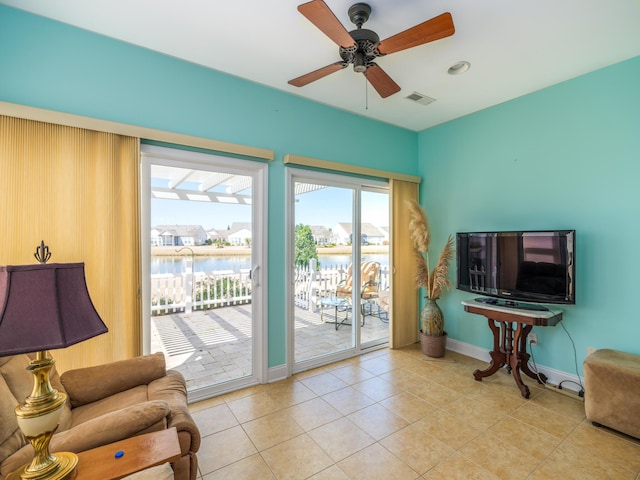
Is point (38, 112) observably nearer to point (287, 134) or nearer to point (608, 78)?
point (287, 134)

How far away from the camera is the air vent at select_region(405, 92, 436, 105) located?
10.0 ft

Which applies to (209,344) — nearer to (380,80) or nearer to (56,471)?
(56,471)

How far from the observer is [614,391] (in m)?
2.11

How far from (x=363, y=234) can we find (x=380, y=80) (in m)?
1.87

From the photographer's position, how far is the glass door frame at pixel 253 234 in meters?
2.35

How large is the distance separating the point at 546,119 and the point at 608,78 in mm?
492

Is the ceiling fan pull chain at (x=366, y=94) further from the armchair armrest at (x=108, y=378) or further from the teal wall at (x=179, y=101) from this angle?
the armchair armrest at (x=108, y=378)

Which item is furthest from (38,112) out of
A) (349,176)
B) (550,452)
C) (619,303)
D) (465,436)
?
(619,303)

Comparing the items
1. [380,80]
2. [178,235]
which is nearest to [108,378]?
[178,235]

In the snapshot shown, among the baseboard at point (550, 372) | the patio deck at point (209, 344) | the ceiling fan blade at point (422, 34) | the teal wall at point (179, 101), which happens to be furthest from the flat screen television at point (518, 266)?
the ceiling fan blade at point (422, 34)

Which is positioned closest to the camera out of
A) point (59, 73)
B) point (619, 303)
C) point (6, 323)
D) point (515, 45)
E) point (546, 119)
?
point (6, 323)

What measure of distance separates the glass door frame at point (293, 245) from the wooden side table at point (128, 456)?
181 cm

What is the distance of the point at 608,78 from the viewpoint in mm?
2551

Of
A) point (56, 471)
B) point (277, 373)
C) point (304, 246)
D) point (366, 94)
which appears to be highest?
point (366, 94)
